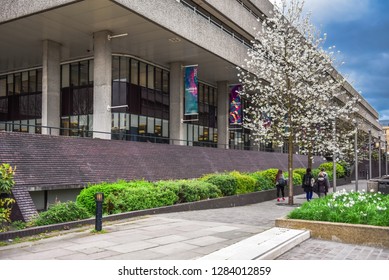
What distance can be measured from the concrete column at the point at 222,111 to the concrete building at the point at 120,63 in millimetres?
98

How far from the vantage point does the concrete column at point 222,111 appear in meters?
39.1

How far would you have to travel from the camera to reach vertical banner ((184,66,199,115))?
3059 centimetres

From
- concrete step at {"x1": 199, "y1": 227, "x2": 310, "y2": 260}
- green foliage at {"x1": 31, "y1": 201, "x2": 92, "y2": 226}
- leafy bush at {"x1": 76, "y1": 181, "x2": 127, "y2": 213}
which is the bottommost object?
concrete step at {"x1": 199, "y1": 227, "x2": 310, "y2": 260}

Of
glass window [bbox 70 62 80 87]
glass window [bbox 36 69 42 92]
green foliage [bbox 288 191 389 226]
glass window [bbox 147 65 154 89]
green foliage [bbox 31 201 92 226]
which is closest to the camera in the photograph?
green foliage [bbox 288 191 389 226]

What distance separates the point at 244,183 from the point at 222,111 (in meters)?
17.6

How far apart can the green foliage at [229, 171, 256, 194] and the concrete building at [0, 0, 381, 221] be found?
5722 mm

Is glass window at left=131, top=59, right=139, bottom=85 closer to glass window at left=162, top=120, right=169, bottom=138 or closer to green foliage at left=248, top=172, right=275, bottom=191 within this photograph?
glass window at left=162, top=120, right=169, bottom=138

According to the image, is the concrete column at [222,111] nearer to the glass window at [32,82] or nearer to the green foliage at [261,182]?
the green foliage at [261,182]

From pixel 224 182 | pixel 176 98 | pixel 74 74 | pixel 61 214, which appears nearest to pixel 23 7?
pixel 74 74

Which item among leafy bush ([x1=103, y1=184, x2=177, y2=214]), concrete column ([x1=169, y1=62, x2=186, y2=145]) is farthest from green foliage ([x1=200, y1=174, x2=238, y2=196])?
concrete column ([x1=169, y1=62, x2=186, y2=145])

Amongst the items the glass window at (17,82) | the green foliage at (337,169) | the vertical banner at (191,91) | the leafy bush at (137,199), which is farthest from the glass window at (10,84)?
the green foliage at (337,169)
